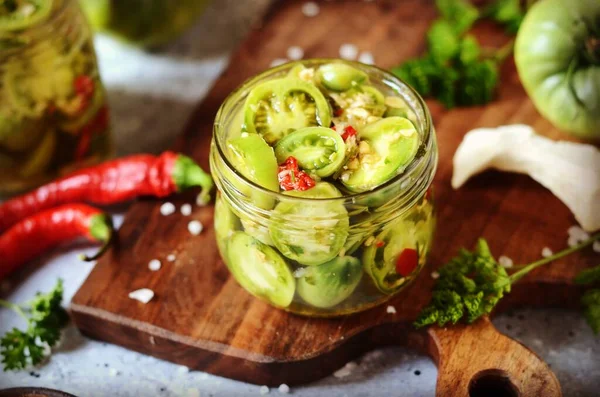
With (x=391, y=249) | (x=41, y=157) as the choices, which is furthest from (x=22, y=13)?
(x=391, y=249)

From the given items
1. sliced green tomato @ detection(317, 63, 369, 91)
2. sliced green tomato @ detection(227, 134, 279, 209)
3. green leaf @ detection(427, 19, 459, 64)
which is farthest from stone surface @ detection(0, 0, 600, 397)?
green leaf @ detection(427, 19, 459, 64)

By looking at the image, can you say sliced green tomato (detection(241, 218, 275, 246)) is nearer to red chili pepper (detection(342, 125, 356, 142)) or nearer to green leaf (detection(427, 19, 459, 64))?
red chili pepper (detection(342, 125, 356, 142))

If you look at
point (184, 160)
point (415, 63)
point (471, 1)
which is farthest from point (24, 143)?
point (471, 1)

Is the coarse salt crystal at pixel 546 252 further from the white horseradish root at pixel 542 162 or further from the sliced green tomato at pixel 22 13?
the sliced green tomato at pixel 22 13

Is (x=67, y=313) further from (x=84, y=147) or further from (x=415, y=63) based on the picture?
(x=415, y=63)

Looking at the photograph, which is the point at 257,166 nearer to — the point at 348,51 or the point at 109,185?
the point at 109,185

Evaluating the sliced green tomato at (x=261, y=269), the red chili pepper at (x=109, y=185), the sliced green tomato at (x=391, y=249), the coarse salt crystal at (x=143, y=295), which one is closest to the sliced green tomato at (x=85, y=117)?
the red chili pepper at (x=109, y=185)
